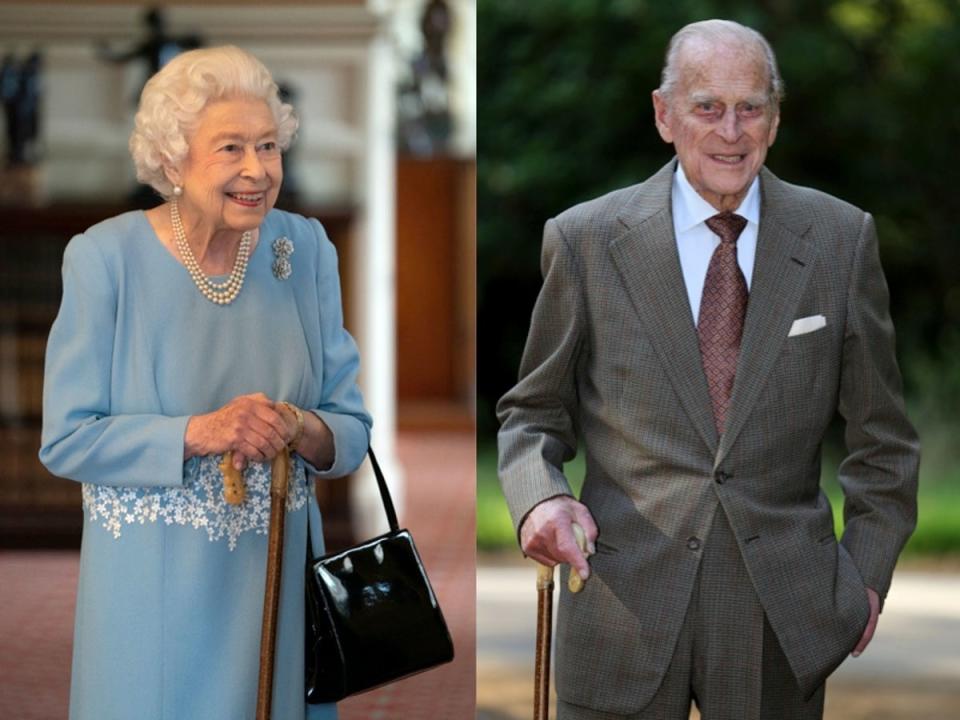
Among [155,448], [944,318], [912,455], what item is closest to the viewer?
[155,448]

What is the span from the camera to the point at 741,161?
2889mm

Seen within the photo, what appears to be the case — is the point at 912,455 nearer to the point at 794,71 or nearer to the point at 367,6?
the point at 367,6

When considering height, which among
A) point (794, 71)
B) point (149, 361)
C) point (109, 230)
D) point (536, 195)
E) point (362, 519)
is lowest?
point (362, 519)

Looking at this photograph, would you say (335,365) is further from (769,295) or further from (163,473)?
(769,295)

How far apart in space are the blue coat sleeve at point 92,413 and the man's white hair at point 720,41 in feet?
3.22

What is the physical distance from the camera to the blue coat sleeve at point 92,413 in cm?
272

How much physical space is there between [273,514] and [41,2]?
24.7ft

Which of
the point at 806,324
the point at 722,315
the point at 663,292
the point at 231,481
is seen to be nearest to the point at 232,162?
the point at 231,481

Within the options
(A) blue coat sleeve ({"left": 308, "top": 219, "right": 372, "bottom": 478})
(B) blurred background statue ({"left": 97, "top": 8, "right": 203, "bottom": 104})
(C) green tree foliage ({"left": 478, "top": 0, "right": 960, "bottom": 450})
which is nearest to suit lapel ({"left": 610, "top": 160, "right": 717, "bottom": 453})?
(A) blue coat sleeve ({"left": 308, "top": 219, "right": 372, "bottom": 478})

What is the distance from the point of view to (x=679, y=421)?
9.46 feet

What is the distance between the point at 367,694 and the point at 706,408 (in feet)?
14.0

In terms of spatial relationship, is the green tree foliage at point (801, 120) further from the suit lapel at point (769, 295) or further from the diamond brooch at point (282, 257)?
the diamond brooch at point (282, 257)

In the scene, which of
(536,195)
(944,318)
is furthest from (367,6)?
(944,318)

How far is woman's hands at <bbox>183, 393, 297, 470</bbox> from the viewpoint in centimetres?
271
